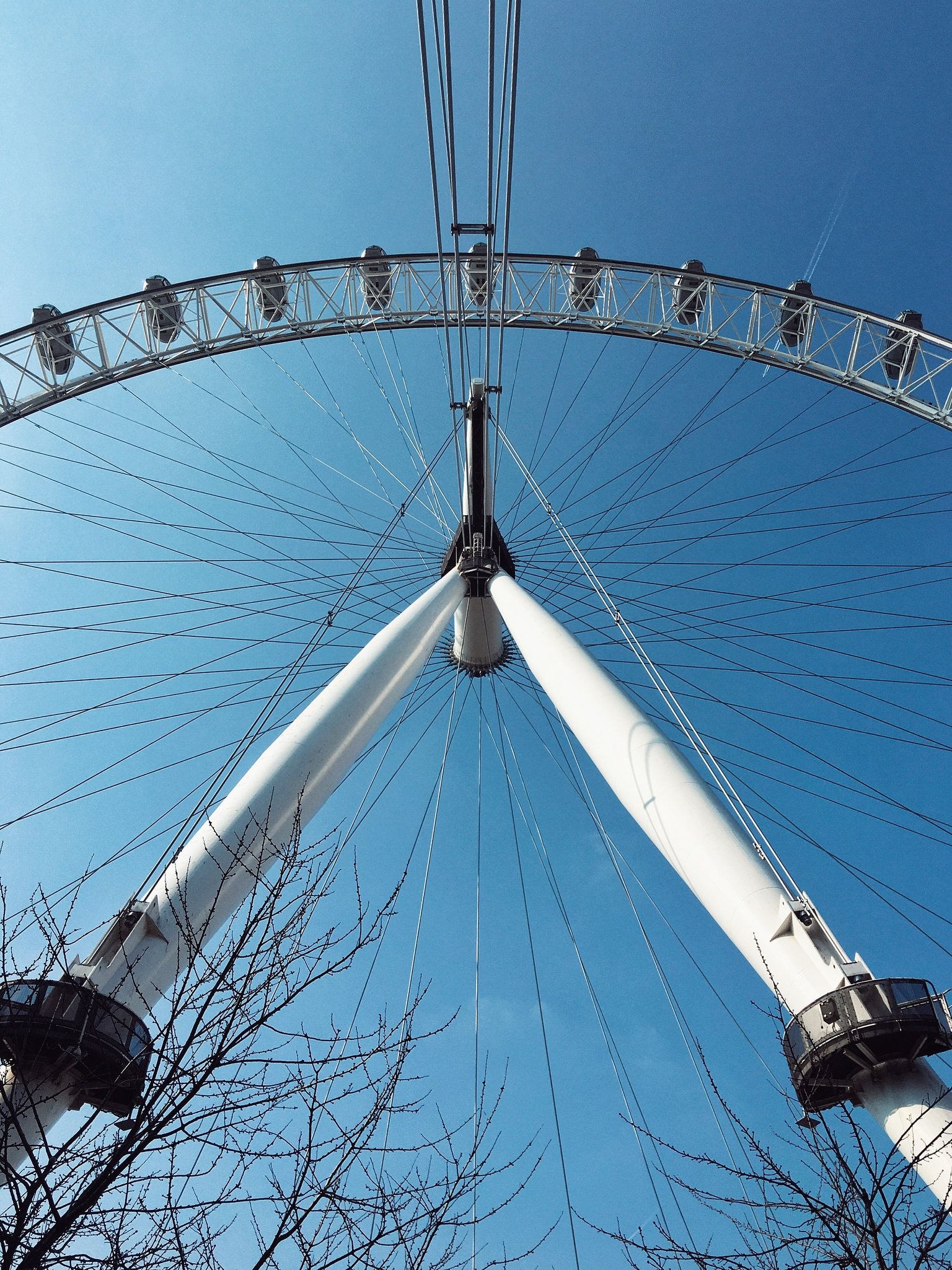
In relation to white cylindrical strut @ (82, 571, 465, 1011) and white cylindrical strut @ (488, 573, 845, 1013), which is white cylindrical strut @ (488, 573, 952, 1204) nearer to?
white cylindrical strut @ (488, 573, 845, 1013)

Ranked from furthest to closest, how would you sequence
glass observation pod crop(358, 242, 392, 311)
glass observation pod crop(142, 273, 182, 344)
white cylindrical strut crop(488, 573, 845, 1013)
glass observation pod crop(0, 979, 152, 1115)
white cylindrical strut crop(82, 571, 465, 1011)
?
glass observation pod crop(358, 242, 392, 311) → glass observation pod crop(142, 273, 182, 344) → white cylindrical strut crop(82, 571, 465, 1011) → white cylindrical strut crop(488, 573, 845, 1013) → glass observation pod crop(0, 979, 152, 1115)

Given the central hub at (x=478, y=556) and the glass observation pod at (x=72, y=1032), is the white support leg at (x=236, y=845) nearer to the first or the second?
the glass observation pod at (x=72, y=1032)

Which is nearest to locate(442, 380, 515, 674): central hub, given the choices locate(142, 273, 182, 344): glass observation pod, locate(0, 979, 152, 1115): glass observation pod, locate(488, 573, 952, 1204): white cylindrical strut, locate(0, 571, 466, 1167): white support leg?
locate(0, 571, 466, 1167): white support leg

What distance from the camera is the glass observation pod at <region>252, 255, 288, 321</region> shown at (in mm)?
23562

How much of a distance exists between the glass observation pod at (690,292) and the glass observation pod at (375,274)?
8.28m

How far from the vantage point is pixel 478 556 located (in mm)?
19422

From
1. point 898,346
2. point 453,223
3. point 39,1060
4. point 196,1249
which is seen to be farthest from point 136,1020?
point 898,346

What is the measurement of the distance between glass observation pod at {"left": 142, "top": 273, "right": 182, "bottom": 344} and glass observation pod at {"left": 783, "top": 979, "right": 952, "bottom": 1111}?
22024mm

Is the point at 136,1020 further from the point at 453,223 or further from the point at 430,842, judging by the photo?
the point at 453,223

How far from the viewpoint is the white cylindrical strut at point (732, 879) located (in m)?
7.75

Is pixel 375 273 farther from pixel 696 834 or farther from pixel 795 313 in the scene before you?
pixel 696 834

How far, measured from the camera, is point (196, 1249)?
705cm

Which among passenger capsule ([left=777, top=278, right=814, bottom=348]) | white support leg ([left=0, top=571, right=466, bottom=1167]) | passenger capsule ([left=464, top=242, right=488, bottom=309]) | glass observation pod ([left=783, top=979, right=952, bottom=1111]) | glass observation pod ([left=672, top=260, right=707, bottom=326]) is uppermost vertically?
passenger capsule ([left=464, top=242, right=488, bottom=309])

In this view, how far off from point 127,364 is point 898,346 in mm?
20612
